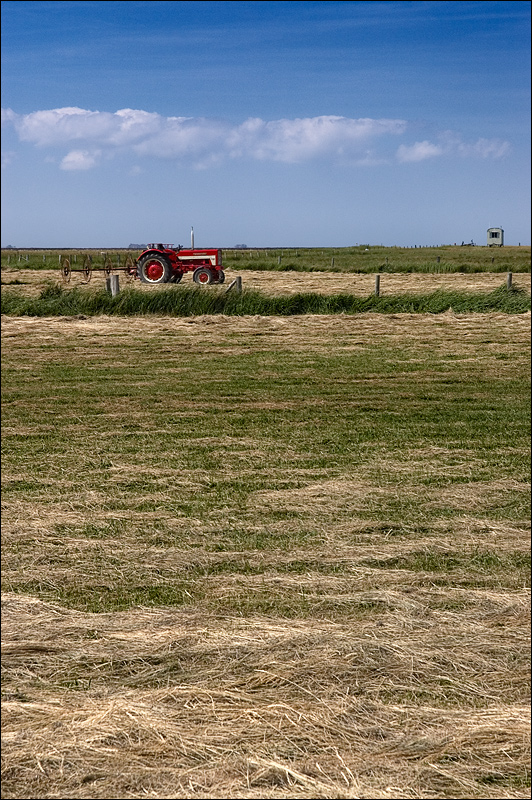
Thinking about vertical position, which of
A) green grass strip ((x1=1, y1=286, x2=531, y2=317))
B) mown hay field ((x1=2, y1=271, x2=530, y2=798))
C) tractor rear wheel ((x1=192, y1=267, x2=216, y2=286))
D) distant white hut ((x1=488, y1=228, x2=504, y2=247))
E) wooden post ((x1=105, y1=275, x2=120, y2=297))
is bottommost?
mown hay field ((x1=2, y1=271, x2=530, y2=798))

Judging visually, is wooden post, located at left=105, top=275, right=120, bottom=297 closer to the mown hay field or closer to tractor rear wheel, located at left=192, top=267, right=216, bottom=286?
tractor rear wheel, located at left=192, top=267, right=216, bottom=286

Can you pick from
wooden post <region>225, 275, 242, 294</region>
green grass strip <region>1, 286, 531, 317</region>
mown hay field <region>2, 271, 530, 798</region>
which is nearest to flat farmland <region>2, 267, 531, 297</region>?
wooden post <region>225, 275, 242, 294</region>

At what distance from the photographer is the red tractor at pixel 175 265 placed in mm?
26516

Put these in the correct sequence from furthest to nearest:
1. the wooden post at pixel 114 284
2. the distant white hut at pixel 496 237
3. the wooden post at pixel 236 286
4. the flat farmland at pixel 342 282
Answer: the distant white hut at pixel 496 237, the flat farmland at pixel 342 282, the wooden post at pixel 236 286, the wooden post at pixel 114 284

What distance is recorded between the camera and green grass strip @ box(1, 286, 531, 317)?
20188mm

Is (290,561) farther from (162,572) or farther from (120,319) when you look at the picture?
(120,319)

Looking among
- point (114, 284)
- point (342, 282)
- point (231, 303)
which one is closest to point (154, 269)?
point (114, 284)

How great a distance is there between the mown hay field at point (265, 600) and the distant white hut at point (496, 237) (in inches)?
3297

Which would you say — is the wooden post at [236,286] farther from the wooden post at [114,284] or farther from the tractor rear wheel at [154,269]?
the tractor rear wheel at [154,269]

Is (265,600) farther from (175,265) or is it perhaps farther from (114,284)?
(175,265)

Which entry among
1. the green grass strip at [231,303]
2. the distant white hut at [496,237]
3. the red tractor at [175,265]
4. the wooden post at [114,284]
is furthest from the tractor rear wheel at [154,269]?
the distant white hut at [496,237]

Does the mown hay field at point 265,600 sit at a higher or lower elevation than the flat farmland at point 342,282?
lower

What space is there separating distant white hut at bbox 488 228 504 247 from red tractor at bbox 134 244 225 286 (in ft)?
224

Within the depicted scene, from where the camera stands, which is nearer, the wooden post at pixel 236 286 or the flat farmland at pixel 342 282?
the wooden post at pixel 236 286
